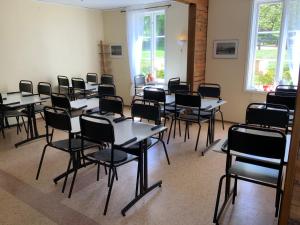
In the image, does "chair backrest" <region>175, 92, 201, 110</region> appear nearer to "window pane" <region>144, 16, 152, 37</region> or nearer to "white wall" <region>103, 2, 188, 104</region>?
"white wall" <region>103, 2, 188, 104</region>

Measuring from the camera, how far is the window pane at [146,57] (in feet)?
20.5

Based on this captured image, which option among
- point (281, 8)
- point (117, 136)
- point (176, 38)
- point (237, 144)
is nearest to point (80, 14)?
point (176, 38)

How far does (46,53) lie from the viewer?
18.1 feet

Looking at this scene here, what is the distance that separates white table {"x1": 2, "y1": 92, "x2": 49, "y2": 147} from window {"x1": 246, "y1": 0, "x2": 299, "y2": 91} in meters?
3.83

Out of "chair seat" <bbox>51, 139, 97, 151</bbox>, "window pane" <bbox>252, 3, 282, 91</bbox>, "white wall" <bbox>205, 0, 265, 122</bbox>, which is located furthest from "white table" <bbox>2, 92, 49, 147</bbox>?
"window pane" <bbox>252, 3, 282, 91</bbox>

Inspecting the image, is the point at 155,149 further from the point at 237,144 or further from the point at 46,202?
the point at 237,144

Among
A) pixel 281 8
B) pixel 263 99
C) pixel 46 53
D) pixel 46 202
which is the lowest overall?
pixel 46 202

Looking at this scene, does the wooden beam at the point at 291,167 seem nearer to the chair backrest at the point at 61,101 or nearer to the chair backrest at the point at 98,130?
the chair backrest at the point at 98,130

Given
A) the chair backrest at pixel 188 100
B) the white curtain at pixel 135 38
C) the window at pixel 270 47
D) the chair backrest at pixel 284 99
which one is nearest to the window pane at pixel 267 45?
the window at pixel 270 47

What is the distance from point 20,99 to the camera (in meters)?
4.13

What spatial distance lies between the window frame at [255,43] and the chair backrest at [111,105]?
2.76 metres

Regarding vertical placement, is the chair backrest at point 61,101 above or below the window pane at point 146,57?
below

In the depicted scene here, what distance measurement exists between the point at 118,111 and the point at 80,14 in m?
3.76

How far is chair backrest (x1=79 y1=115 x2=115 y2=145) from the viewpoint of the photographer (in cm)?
219
